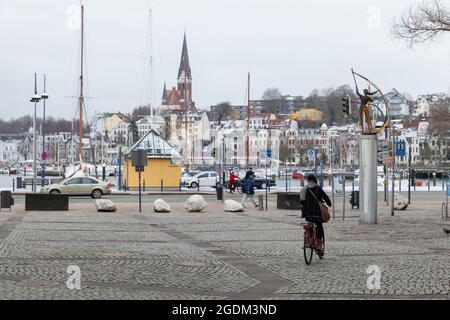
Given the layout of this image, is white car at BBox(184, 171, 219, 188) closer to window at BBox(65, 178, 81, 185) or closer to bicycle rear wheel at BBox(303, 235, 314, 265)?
window at BBox(65, 178, 81, 185)

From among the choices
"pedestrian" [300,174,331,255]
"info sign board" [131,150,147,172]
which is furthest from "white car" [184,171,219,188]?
"pedestrian" [300,174,331,255]

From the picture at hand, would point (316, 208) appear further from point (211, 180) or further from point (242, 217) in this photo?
point (211, 180)

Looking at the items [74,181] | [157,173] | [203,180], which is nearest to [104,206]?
[74,181]

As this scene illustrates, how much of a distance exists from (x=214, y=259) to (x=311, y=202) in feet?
7.34

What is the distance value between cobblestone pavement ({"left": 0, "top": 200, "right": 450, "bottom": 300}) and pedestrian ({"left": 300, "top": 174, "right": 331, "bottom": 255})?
0.75 meters

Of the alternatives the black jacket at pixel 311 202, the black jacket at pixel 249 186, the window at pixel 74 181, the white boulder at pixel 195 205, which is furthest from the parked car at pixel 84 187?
the black jacket at pixel 311 202

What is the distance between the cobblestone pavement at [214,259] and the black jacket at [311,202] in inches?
37.2

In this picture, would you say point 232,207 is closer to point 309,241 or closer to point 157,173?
point 309,241

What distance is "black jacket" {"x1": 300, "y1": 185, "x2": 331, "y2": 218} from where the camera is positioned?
14984mm

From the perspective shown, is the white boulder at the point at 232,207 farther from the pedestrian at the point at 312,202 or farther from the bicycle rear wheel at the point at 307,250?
the bicycle rear wheel at the point at 307,250

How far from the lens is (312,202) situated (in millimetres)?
15094
